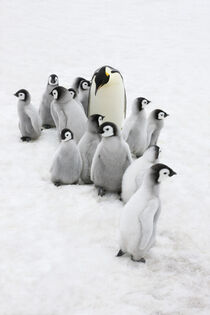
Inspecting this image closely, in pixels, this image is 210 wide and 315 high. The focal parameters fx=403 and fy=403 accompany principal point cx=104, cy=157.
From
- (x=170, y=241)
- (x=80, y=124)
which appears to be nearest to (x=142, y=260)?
(x=170, y=241)

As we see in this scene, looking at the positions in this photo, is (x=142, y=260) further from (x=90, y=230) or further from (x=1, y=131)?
(x=1, y=131)

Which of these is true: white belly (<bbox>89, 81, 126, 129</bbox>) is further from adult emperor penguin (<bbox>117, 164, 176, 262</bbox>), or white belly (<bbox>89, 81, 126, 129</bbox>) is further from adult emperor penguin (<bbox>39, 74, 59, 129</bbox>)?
adult emperor penguin (<bbox>117, 164, 176, 262</bbox>)

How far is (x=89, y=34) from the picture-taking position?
460 inches

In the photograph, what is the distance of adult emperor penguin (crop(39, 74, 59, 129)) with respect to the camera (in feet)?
17.4

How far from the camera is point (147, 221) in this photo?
2.93 meters

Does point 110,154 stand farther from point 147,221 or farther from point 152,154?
point 147,221

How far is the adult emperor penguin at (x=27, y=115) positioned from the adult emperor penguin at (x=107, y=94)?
70 cm

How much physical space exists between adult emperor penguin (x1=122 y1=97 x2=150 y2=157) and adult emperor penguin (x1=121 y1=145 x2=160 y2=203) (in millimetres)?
976

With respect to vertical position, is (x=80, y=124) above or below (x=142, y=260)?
above

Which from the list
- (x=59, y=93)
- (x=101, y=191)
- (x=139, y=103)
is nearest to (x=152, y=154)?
(x=101, y=191)

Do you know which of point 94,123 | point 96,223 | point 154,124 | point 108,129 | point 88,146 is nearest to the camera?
point 96,223

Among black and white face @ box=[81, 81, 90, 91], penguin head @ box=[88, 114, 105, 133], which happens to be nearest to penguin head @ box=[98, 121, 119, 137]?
penguin head @ box=[88, 114, 105, 133]

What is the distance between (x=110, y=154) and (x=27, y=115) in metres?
1.57

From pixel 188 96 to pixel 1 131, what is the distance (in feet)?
11.8
